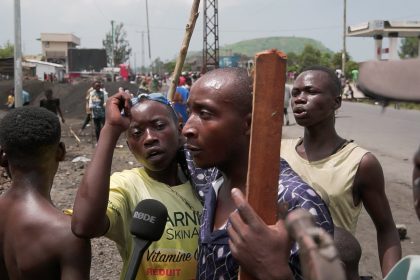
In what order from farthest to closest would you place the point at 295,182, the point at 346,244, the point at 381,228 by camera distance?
the point at 381,228
the point at 346,244
the point at 295,182

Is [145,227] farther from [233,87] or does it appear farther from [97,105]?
[97,105]

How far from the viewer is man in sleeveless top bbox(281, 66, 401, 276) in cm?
270

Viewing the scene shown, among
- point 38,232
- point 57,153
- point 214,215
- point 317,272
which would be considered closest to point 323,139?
point 214,215

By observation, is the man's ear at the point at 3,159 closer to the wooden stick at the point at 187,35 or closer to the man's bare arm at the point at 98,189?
the man's bare arm at the point at 98,189

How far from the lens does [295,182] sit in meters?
1.71

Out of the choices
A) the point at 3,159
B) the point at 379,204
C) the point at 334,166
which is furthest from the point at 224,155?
the point at 379,204

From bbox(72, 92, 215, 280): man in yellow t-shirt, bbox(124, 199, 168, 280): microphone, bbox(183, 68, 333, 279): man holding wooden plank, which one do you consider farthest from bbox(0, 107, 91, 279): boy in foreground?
bbox(183, 68, 333, 279): man holding wooden plank

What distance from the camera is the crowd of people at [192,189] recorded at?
1661 mm

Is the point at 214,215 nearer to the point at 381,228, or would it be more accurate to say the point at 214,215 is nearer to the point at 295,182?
the point at 295,182

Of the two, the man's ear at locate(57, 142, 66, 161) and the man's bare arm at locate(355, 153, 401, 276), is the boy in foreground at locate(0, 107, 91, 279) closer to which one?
the man's ear at locate(57, 142, 66, 161)

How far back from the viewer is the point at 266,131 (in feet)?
4.34

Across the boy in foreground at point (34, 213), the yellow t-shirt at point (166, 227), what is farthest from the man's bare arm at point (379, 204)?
the boy in foreground at point (34, 213)

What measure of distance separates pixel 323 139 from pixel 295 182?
4.27 feet

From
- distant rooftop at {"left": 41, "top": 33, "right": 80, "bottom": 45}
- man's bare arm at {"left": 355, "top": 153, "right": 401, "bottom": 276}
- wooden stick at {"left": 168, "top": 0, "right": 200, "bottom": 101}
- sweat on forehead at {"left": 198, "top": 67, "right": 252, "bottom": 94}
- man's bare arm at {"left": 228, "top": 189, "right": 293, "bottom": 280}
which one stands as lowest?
man's bare arm at {"left": 355, "top": 153, "right": 401, "bottom": 276}
